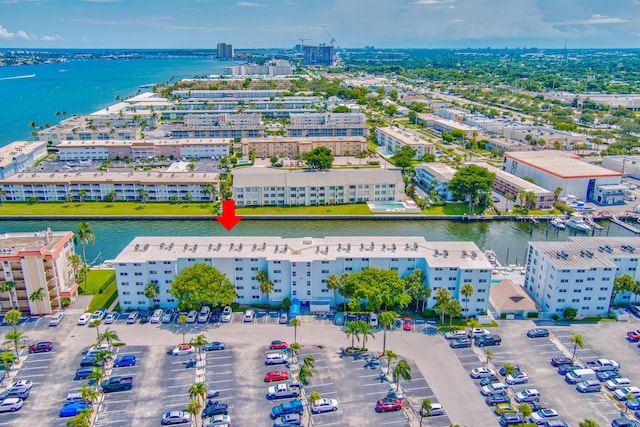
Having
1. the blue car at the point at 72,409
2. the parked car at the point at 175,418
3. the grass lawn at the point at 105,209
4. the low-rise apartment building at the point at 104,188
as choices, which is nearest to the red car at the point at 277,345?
the parked car at the point at 175,418

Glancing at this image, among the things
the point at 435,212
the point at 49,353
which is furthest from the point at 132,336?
the point at 435,212

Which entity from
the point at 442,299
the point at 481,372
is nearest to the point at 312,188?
the point at 442,299

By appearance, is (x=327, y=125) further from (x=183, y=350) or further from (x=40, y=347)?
(x=40, y=347)

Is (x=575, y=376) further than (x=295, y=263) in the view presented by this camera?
No

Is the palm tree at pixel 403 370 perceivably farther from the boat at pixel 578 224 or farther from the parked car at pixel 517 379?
the boat at pixel 578 224

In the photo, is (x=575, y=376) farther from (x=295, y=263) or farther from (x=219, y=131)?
(x=219, y=131)

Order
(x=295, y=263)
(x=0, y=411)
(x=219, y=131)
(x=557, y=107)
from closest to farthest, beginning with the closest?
(x=0, y=411), (x=295, y=263), (x=219, y=131), (x=557, y=107)

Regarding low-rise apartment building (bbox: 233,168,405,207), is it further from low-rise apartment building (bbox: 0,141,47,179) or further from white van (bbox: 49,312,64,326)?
low-rise apartment building (bbox: 0,141,47,179)
